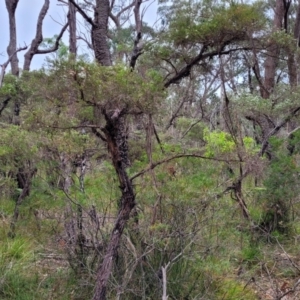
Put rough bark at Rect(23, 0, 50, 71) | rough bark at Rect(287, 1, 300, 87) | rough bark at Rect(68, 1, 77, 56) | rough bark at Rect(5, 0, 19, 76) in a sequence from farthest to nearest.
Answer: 1. rough bark at Rect(23, 0, 50, 71)
2. rough bark at Rect(5, 0, 19, 76)
3. rough bark at Rect(68, 1, 77, 56)
4. rough bark at Rect(287, 1, 300, 87)

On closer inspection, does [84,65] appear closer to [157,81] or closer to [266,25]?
[157,81]

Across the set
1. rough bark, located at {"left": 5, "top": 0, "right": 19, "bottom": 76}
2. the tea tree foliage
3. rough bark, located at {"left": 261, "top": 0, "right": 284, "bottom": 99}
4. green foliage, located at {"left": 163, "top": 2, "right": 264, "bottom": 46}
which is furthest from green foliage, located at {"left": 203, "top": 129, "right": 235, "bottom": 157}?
rough bark, located at {"left": 5, "top": 0, "right": 19, "bottom": 76}

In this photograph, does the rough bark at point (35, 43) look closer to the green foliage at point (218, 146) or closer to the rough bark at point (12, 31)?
the rough bark at point (12, 31)

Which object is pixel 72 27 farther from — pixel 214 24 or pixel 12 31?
pixel 214 24

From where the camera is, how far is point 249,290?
136 inches

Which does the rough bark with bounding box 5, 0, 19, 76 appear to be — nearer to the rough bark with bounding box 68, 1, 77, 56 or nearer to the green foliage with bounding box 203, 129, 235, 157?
the rough bark with bounding box 68, 1, 77, 56

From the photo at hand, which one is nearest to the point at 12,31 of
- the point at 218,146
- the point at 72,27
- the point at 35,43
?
the point at 35,43

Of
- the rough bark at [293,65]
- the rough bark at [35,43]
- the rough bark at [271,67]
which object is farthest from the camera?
the rough bark at [35,43]

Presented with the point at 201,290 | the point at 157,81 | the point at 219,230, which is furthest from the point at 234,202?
the point at 157,81

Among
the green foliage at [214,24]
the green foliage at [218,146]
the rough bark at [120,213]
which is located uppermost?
the green foliage at [214,24]

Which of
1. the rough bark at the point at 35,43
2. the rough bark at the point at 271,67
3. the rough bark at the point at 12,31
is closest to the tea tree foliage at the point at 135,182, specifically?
the rough bark at the point at 271,67

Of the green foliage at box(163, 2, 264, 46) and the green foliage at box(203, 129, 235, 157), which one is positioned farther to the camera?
the green foliage at box(163, 2, 264, 46)

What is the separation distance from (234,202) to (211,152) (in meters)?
1.33

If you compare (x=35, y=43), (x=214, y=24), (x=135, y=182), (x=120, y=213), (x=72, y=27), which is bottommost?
(x=120, y=213)
